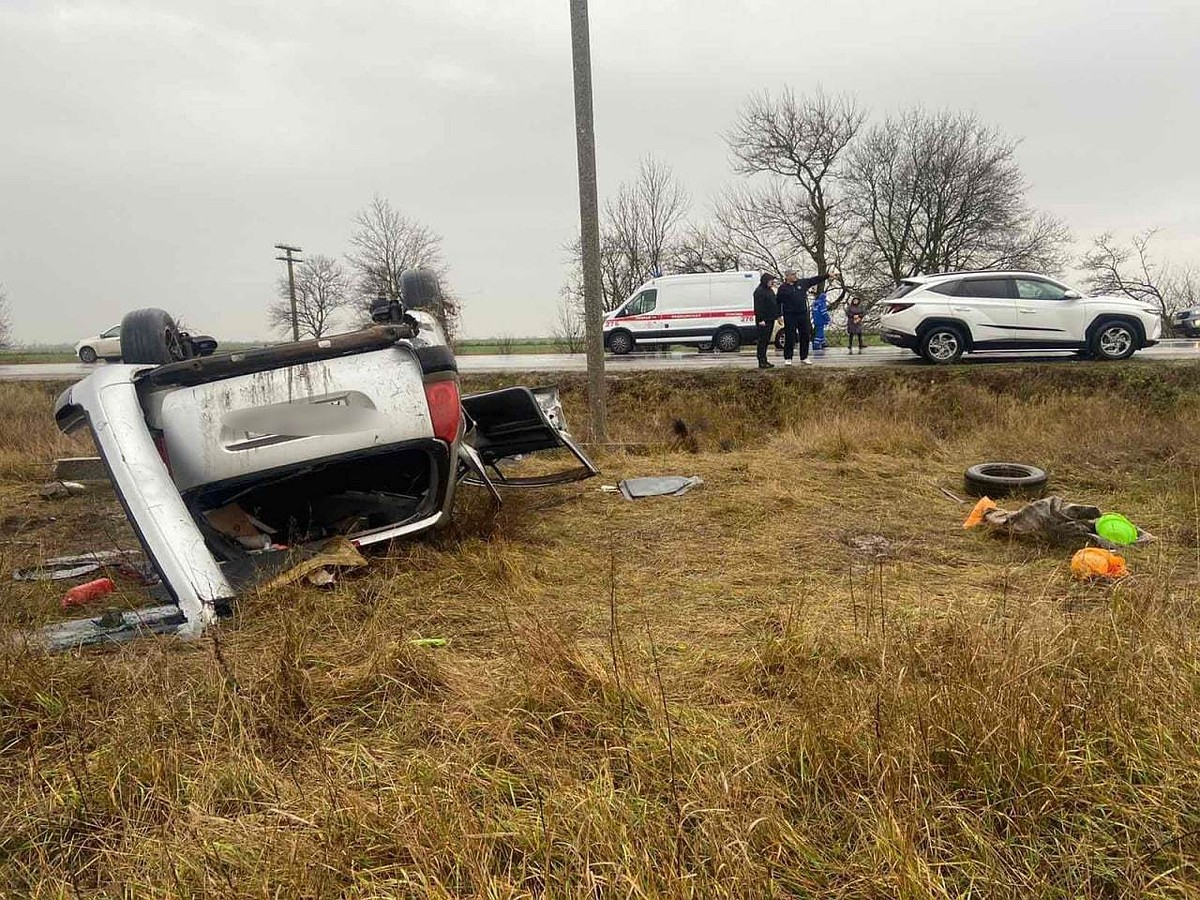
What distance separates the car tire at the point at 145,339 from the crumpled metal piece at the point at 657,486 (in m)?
3.16

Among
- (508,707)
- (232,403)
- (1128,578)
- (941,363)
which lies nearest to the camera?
(508,707)

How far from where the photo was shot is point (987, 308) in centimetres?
1209

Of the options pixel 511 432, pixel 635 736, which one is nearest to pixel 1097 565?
pixel 635 736

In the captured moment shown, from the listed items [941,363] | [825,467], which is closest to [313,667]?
[825,467]

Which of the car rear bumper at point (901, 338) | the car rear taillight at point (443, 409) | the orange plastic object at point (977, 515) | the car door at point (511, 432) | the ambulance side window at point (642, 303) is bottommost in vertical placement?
the orange plastic object at point (977, 515)

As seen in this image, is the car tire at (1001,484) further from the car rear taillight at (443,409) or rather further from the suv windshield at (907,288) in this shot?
the suv windshield at (907,288)

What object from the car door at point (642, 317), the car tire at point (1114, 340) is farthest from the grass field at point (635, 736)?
the car door at point (642, 317)

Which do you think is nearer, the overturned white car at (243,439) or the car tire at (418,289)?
the overturned white car at (243,439)

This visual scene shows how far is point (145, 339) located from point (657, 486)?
3576 mm

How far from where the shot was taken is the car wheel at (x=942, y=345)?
12.3m

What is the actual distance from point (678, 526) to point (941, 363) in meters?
9.91

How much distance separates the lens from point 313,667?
247 centimetres

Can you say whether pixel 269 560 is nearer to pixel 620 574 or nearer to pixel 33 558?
pixel 620 574

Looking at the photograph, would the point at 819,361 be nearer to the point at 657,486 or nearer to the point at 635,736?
the point at 657,486
